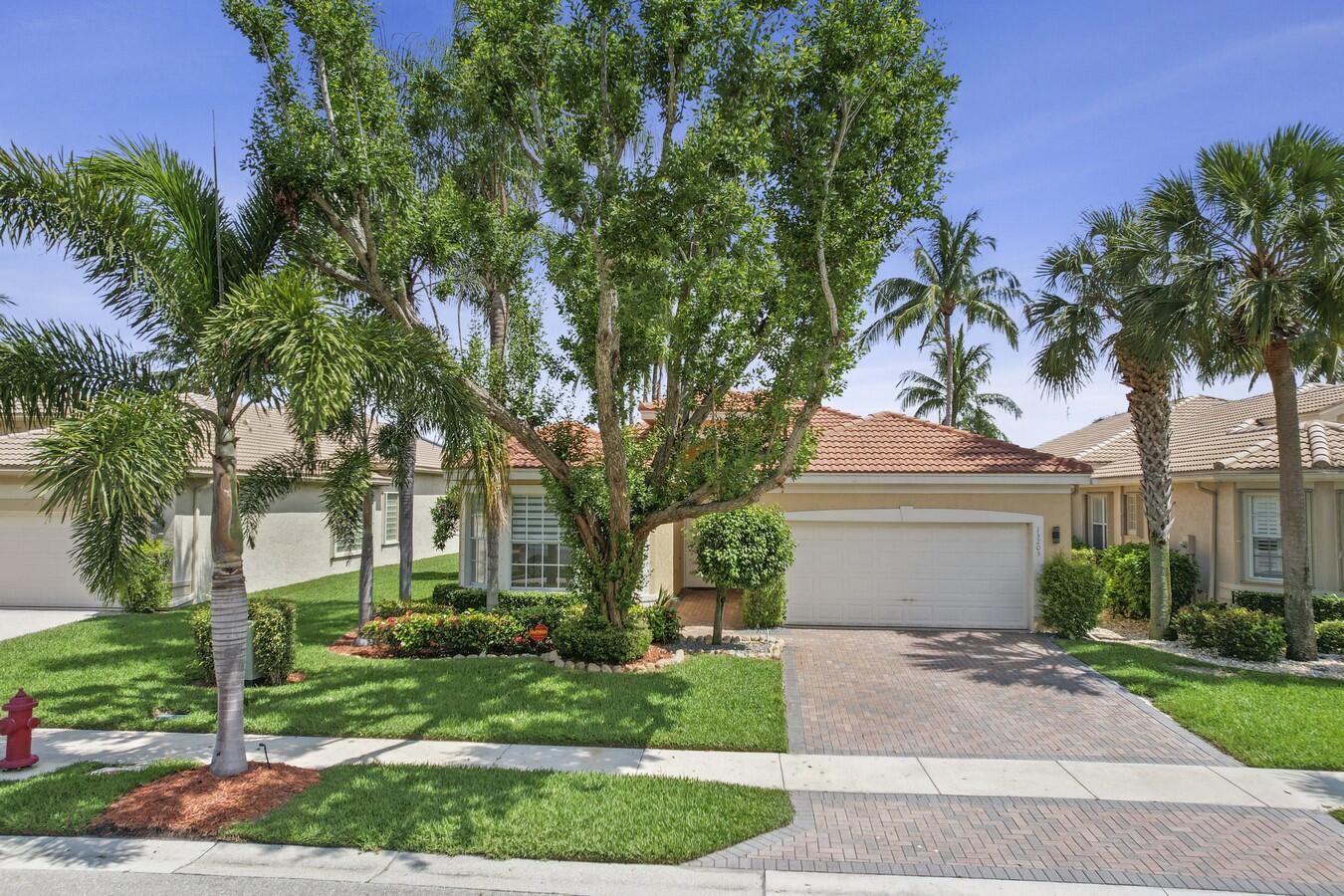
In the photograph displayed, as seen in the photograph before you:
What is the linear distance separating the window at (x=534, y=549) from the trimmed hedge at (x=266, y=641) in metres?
5.47

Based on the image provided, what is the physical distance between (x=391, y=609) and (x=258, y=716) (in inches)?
182

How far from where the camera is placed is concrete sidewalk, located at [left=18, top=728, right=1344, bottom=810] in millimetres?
7273

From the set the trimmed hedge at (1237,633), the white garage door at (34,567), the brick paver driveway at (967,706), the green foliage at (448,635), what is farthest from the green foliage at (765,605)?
the white garage door at (34,567)

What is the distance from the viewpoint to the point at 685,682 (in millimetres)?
10773

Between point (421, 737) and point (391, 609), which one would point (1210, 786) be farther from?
point (391, 609)

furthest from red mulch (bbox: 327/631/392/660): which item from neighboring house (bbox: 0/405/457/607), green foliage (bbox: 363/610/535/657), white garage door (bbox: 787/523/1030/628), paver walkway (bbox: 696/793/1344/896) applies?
paver walkway (bbox: 696/793/1344/896)

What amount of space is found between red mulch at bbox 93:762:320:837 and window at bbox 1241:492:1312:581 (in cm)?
1683

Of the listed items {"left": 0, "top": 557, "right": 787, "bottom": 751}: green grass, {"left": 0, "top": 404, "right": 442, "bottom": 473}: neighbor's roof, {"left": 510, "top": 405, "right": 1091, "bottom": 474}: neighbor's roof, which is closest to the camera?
{"left": 0, "top": 557, "right": 787, "bottom": 751}: green grass

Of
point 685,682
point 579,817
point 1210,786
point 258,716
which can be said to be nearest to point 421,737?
point 258,716

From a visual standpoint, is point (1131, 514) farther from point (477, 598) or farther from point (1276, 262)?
point (477, 598)

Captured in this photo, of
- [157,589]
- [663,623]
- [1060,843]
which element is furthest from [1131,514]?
[157,589]

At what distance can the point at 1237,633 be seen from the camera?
12461mm

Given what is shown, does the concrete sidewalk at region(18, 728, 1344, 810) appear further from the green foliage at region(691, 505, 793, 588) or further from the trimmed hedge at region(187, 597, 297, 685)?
the green foliage at region(691, 505, 793, 588)

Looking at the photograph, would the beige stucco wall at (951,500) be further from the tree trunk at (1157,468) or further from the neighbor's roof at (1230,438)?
the neighbor's roof at (1230,438)
